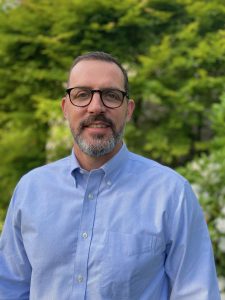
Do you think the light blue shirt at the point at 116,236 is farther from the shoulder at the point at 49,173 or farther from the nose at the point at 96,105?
the nose at the point at 96,105

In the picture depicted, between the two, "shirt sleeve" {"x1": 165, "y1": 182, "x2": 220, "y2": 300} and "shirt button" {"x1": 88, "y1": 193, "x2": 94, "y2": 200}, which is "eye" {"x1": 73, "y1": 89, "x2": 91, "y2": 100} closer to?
"shirt button" {"x1": 88, "y1": 193, "x2": 94, "y2": 200}

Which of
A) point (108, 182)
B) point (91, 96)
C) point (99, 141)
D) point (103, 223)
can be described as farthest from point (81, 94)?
point (103, 223)

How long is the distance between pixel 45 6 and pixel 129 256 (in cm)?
353

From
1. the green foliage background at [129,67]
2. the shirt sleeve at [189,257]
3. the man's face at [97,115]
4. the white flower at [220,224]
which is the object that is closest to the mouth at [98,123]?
the man's face at [97,115]

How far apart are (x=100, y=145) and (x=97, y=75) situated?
0.25 metres

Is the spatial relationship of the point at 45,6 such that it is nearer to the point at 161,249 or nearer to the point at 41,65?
the point at 41,65

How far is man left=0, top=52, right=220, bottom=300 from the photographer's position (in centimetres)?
169

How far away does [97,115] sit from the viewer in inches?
70.6

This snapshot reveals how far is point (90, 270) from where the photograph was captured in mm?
1700

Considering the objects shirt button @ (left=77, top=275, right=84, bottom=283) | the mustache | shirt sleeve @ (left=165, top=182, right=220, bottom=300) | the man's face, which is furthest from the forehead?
shirt button @ (left=77, top=275, right=84, bottom=283)

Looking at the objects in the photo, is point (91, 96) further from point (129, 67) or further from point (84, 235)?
point (129, 67)

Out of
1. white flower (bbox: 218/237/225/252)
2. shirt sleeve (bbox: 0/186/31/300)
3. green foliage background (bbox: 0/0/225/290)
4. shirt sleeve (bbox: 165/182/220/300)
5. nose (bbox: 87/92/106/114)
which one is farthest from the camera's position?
green foliage background (bbox: 0/0/225/290)

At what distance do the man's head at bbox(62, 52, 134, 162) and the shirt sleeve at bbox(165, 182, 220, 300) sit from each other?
0.34 metres

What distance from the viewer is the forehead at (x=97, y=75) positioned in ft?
5.90
